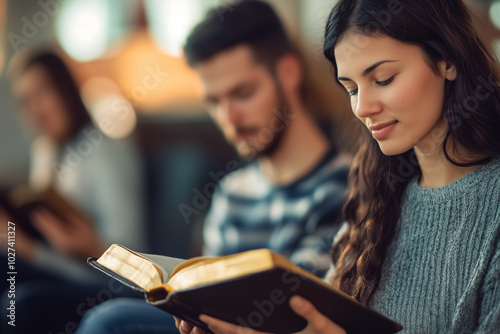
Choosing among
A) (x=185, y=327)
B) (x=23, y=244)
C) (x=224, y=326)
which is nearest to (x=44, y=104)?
(x=23, y=244)

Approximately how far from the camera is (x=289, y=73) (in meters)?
1.49

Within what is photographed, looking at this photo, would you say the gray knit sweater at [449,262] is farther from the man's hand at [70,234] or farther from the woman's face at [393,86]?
the man's hand at [70,234]

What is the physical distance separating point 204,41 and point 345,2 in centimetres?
73

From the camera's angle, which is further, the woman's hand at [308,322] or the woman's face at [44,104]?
the woman's face at [44,104]

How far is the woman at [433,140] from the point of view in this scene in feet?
2.10

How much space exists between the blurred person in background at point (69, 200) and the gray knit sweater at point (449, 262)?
3.18ft

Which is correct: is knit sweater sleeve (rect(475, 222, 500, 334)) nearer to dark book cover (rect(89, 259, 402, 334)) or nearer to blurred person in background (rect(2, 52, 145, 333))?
dark book cover (rect(89, 259, 402, 334))

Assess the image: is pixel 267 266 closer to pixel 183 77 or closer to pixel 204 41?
pixel 204 41

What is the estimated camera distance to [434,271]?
0.70 m

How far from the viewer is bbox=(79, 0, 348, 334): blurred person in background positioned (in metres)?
1.26

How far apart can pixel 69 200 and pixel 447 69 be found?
1669 millimetres

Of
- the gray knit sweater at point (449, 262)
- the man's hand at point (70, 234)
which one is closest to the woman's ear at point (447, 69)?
the gray knit sweater at point (449, 262)

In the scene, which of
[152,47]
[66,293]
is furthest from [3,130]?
[66,293]

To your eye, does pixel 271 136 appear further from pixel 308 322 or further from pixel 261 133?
pixel 308 322
